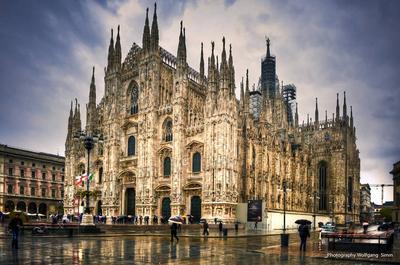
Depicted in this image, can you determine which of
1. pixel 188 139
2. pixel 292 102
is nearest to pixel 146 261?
pixel 188 139

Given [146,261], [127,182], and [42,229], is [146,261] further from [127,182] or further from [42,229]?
[127,182]

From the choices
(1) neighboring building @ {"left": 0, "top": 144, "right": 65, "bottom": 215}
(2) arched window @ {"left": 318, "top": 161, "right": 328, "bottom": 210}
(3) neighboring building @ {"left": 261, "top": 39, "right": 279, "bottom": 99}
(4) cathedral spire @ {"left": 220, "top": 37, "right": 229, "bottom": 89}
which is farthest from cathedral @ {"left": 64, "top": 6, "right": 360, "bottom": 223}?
(3) neighboring building @ {"left": 261, "top": 39, "right": 279, "bottom": 99}

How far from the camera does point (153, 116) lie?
56.5 meters

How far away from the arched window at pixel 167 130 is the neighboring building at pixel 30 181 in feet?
124

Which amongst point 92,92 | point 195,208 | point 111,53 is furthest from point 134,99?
point 195,208

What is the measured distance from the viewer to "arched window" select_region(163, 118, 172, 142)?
184 feet

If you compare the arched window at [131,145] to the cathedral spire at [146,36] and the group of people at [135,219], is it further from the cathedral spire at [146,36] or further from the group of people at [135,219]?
the cathedral spire at [146,36]

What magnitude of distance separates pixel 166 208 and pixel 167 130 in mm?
10417

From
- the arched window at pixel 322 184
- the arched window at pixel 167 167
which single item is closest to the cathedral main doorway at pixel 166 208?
the arched window at pixel 167 167

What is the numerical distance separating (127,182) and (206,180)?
1475 centimetres

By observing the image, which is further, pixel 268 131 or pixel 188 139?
pixel 268 131

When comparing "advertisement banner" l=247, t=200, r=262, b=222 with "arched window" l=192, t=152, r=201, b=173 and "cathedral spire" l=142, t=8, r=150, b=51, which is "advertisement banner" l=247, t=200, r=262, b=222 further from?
"cathedral spire" l=142, t=8, r=150, b=51

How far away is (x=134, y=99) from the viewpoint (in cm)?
6188

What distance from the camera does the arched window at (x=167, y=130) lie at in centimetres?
5622
